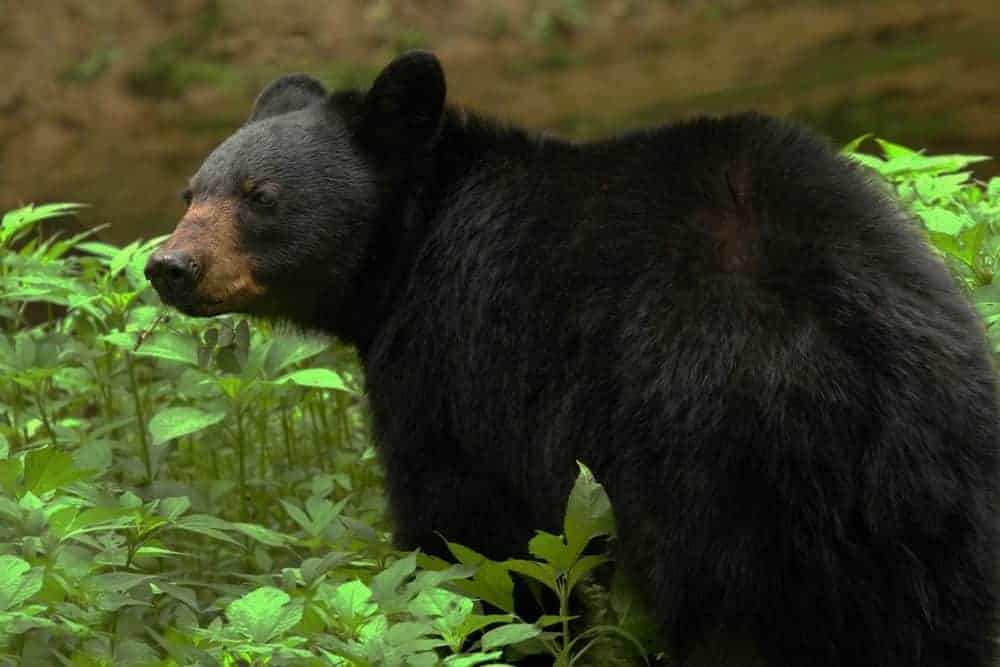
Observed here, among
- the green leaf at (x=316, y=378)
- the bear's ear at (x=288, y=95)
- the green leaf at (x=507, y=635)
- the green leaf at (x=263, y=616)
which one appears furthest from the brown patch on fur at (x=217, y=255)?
the green leaf at (x=507, y=635)

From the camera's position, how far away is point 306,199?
402 centimetres

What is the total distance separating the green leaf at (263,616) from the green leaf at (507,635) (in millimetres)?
367

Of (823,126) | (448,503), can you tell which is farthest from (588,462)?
(823,126)

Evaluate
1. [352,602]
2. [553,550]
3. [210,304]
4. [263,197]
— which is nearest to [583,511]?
[553,550]

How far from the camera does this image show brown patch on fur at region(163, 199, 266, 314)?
12.7ft

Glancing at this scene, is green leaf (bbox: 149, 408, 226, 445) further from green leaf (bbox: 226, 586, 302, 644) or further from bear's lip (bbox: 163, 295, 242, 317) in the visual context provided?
green leaf (bbox: 226, 586, 302, 644)

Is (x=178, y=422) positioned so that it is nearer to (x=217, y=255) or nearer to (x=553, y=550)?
(x=217, y=255)

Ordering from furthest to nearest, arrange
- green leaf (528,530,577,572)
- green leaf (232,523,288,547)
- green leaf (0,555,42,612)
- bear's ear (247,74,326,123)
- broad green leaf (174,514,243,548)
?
bear's ear (247,74,326,123) → green leaf (232,523,288,547) → broad green leaf (174,514,243,548) → green leaf (528,530,577,572) → green leaf (0,555,42,612)

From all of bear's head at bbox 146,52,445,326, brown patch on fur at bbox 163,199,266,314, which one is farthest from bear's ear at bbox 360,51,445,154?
brown patch on fur at bbox 163,199,266,314

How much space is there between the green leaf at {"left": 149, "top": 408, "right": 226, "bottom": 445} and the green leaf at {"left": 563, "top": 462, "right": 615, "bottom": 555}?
1.26 metres

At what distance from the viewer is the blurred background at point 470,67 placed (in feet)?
29.0

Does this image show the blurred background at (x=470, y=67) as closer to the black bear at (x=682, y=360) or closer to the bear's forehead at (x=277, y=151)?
the bear's forehead at (x=277, y=151)

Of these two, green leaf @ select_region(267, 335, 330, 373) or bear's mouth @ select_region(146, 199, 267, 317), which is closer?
bear's mouth @ select_region(146, 199, 267, 317)

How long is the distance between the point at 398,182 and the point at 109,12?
6435 mm
